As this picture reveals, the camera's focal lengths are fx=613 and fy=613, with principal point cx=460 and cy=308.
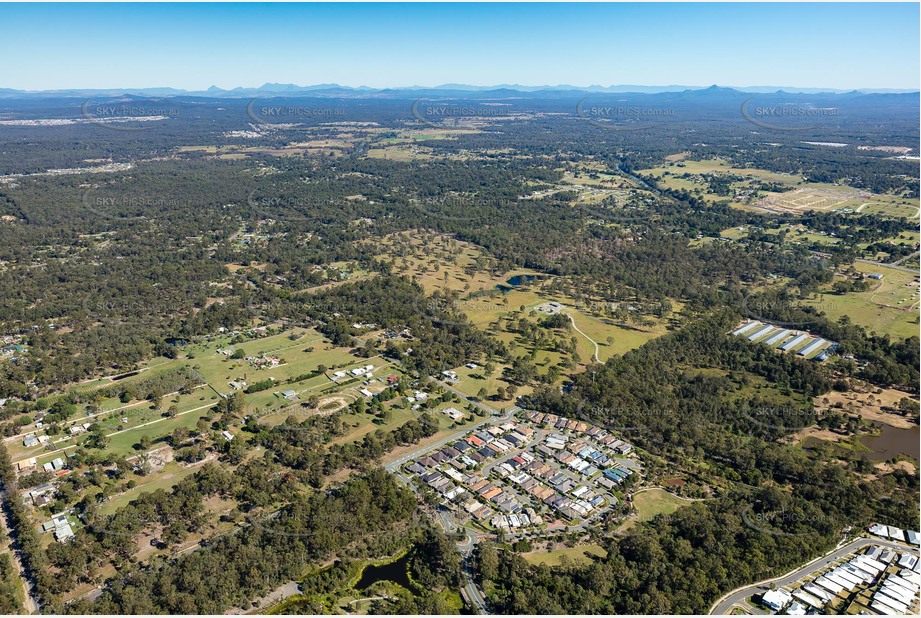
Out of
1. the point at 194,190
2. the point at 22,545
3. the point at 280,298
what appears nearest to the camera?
the point at 22,545

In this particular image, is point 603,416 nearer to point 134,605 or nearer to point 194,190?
point 134,605

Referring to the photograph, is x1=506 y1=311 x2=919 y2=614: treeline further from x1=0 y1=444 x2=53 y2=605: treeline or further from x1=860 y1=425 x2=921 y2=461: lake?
x1=0 y1=444 x2=53 y2=605: treeline

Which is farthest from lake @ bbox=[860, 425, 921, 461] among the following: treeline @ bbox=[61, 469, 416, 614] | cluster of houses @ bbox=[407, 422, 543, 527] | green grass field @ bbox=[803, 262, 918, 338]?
treeline @ bbox=[61, 469, 416, 614]

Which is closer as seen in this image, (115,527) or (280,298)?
(115,527)

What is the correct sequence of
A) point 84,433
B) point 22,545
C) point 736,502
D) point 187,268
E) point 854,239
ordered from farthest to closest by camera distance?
1. point 854,239
2. point 187,268
3. point 84,433
4. point 736,502
5. point 22,545

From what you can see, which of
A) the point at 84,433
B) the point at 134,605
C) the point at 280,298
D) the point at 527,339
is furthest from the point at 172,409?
the point at 527,339

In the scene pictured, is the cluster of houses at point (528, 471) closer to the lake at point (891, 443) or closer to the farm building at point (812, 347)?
the lake at point (891, 443)
